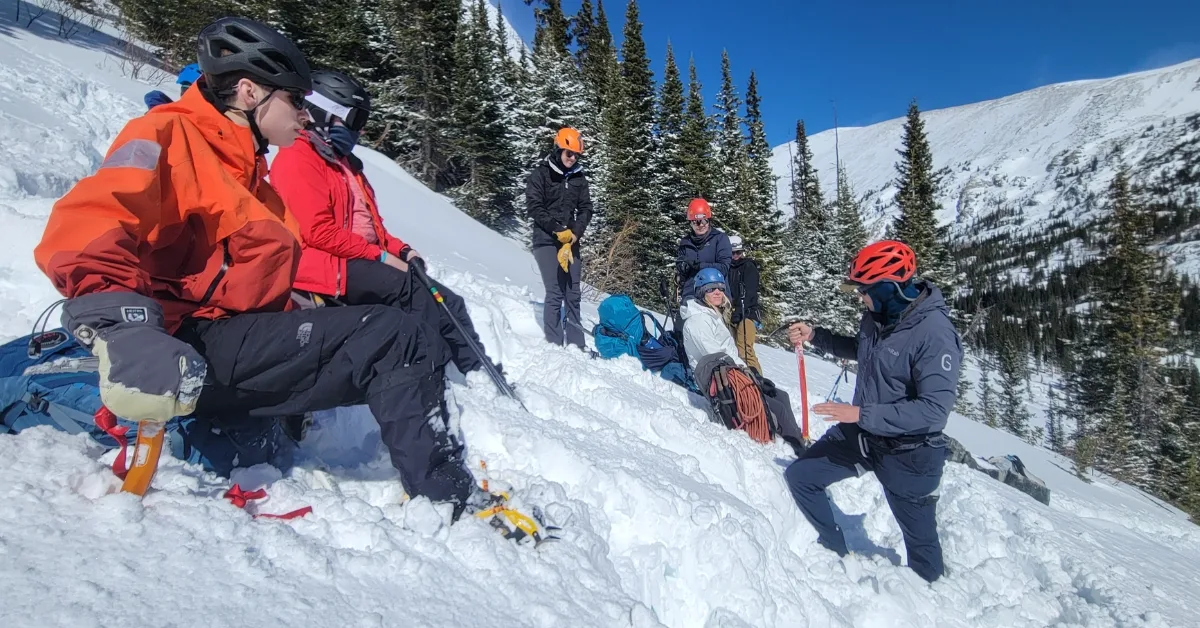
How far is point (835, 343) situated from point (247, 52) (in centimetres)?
410

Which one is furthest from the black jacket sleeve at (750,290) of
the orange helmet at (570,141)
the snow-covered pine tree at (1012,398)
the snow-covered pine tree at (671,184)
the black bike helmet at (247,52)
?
the snow-covered pine tree at (1012,398)

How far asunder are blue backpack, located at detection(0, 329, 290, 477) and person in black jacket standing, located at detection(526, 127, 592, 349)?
3.81 metres

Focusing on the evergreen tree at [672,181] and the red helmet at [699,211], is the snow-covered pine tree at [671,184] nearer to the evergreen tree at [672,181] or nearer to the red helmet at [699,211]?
the evergreen tree at [672,181]

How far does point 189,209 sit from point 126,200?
0.99 ft

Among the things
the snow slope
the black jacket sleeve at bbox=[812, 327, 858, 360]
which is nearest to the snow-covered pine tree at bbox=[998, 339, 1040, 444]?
the snow slope

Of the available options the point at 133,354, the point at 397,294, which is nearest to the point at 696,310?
the point at 397,294

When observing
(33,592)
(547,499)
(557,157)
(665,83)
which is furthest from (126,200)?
(665,83)

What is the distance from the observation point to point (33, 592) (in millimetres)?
1271

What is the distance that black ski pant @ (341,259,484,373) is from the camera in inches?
154

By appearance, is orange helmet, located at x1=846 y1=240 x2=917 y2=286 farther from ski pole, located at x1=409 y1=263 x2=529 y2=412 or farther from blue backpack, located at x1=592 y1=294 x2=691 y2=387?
blue backpack, located at x1=592 y1=294 x2=691 y2=387

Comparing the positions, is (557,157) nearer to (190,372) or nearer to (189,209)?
(189,209)

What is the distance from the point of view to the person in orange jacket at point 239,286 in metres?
1.64

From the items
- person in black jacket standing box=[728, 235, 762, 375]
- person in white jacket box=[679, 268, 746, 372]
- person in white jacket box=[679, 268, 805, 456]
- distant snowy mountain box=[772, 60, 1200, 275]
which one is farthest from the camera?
distant snowy mountain box=[772, 60, 1200, 275]

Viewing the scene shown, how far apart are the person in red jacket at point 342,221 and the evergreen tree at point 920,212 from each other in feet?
109
